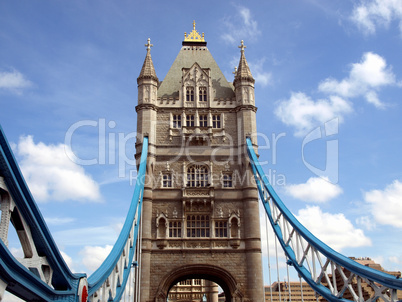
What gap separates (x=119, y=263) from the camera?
1919cm

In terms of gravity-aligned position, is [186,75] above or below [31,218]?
above

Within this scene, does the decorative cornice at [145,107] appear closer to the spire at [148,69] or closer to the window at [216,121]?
the spire at [148,69]

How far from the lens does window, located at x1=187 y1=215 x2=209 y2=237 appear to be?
86.5 ft

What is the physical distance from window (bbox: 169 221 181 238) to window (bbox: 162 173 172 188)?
2.32 m

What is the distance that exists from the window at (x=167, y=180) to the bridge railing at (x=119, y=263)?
1.74 m

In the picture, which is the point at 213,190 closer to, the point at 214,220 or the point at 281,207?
the point at 214,220

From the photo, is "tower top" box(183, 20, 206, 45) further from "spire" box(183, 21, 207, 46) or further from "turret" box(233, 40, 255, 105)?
"turret" box(233, 40, 255, 105)

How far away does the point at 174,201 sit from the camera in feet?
87.9

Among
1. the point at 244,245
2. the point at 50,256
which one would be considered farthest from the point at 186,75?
the point at 50,256

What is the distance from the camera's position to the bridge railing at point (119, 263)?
15242 mm

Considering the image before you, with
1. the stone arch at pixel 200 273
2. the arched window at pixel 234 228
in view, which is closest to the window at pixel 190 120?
the arched window at pixel 234 228

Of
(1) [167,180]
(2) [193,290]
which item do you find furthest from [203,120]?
(2) [193,290]

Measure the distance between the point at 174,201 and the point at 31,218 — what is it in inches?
653

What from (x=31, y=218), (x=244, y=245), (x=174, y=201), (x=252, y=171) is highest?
(x=252, y=171)
